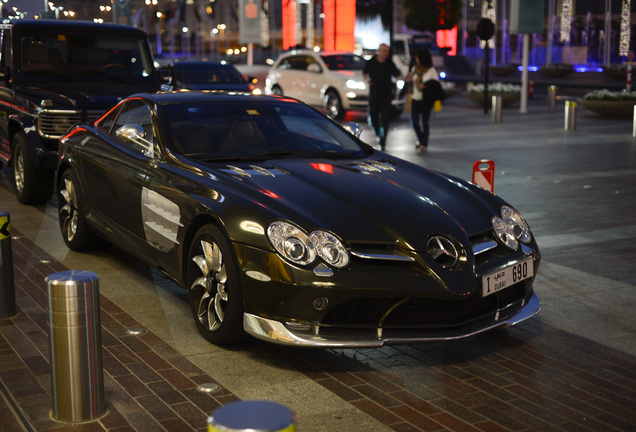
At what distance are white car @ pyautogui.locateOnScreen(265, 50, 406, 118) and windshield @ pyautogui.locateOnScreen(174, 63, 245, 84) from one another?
10.2ft

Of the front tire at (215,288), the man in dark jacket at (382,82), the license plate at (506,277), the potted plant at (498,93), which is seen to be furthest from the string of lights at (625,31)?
the front tire at (215,288)

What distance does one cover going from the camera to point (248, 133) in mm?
6762

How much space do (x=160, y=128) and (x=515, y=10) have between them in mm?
21517

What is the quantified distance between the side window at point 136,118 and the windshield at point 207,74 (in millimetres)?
13683

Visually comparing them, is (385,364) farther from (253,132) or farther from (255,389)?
(253,132)

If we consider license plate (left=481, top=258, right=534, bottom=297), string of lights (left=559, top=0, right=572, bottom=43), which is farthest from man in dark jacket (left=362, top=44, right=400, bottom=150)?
string of lights (left=559, top=0, right=572, bottom=43)

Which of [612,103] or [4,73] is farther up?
[4,73]

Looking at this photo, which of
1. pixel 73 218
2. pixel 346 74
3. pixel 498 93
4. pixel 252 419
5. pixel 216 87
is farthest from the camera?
pixel 498 93

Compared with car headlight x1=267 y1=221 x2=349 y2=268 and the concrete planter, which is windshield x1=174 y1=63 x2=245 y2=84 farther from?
car headlight x1=267 y1=221 x2=349 y2=268

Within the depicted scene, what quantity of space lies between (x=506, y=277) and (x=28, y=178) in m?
6.76

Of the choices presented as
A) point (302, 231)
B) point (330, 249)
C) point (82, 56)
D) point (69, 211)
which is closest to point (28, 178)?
point (82, 56)

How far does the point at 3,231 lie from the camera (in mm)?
5891

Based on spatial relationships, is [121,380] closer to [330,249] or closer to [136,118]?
[330,249]

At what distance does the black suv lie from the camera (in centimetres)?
1055
